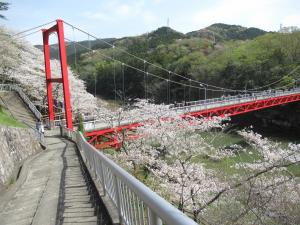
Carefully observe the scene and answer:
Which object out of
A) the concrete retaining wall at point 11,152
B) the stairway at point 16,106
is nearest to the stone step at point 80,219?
the concrete retaining wall at point 11,152

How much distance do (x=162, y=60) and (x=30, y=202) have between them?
7208cm

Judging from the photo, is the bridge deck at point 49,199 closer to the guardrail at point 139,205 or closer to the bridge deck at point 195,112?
the guardrail at point 139,205

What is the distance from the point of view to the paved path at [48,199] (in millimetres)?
5575

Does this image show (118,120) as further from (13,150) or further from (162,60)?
(162,60)

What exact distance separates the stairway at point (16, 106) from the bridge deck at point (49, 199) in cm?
1642

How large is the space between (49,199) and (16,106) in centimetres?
2303

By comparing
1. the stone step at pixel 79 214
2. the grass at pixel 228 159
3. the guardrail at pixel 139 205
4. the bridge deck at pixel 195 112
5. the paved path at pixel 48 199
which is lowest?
the grass at pixel 228 159

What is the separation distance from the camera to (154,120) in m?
21.8

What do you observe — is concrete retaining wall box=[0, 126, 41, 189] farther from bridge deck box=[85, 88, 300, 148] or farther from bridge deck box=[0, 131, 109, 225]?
bridge deck box=[85, 88, 300, 148]

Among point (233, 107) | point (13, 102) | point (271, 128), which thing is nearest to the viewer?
point (13, 102)

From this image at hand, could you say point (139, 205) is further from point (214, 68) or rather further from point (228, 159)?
point (214, 68)

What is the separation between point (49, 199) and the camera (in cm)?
688

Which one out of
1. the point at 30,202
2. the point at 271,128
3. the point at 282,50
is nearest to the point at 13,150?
the point at 30,202

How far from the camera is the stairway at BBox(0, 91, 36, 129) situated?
2580 cm
